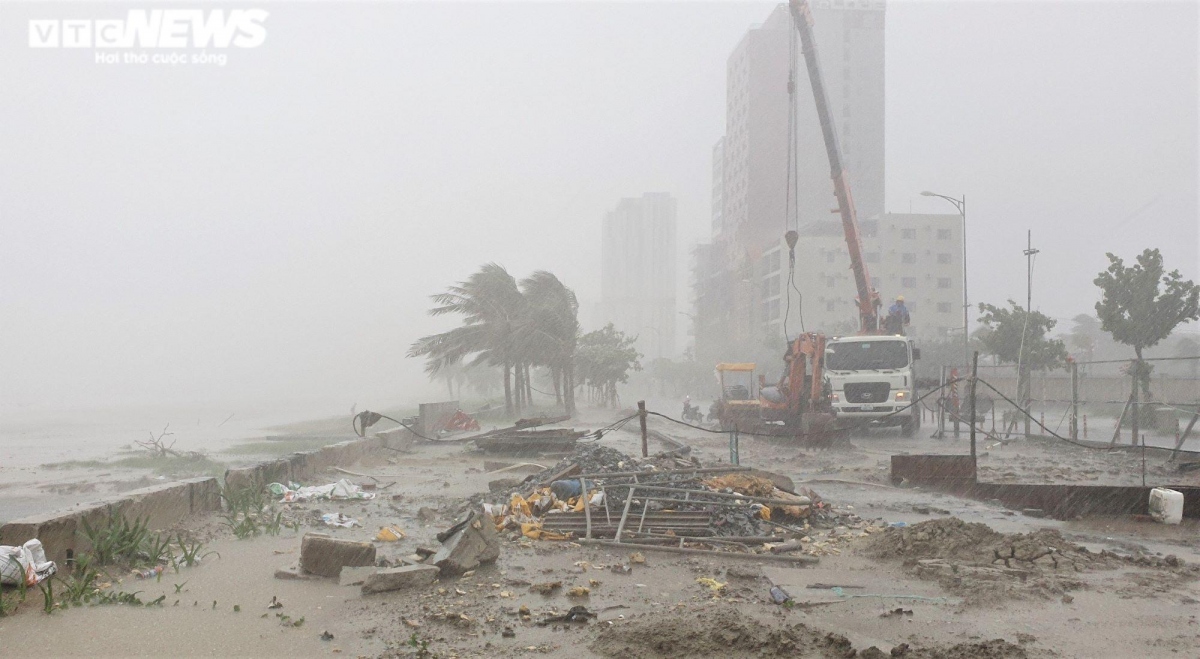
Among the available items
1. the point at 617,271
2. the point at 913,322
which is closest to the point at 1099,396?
the point at 913,322

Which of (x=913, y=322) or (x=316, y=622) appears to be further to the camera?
(x=913, y=322)

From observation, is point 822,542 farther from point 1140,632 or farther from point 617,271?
point 617,271

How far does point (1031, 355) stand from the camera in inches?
1012

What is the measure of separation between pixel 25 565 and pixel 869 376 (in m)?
18.8

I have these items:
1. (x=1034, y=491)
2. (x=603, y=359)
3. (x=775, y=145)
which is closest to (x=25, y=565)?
(x=1034, y=491)

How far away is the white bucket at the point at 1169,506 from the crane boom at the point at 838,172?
13864 millimetres

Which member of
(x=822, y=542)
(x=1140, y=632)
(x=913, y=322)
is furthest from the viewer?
(x=913, y=322)

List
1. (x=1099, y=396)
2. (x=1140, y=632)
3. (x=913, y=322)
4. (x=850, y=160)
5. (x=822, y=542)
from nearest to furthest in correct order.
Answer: (x=1140, y=632) < (x=822, y=542) < (x=1099, y=396) < (x=913, y=322) < (x=850, y=160)

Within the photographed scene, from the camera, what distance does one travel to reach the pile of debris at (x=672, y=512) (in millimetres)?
7910

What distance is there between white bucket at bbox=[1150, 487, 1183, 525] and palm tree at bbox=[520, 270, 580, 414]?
27.6 meters

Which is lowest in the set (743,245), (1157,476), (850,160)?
(1157,476)

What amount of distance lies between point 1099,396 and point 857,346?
59.8 ft

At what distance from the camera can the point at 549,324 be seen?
3631 centimetres

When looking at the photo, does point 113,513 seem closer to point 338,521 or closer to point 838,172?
point 338,521
